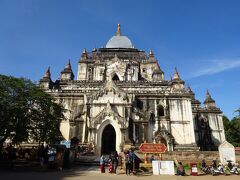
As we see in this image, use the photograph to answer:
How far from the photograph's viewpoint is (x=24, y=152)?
2120 centimetres

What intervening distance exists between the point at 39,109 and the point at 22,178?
28.9 feet

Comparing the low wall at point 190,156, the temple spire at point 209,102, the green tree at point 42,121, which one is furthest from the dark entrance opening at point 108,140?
the temple spire at point 209,102

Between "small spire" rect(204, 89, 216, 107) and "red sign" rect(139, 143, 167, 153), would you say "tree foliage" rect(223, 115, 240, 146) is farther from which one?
"red sign" rect(139, 143, 167, 153)

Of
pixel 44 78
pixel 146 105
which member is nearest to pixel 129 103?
pixel 146 105

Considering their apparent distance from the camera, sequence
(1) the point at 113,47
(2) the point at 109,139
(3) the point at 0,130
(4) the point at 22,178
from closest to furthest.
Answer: (4) the point at 22,178 < (3) the point at 0,130 < (2) the point at 109,139 < (1) the point at 113,47

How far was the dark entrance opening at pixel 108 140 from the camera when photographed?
2603 centimetres

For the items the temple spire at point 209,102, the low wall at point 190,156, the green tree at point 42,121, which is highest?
the temple spire at point 209,102

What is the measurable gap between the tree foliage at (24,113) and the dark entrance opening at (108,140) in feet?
23.9

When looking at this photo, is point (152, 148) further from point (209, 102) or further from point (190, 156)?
point (209, 102)

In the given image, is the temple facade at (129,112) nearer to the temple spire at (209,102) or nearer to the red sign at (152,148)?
the temple spire at (209,102)

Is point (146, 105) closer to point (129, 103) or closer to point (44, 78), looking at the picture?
point (129, 103)

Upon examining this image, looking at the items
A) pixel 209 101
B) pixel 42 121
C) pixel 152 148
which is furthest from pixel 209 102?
pixel 42 121

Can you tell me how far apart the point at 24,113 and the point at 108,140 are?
11.5 metres

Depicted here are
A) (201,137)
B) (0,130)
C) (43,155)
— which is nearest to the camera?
(0,130)
